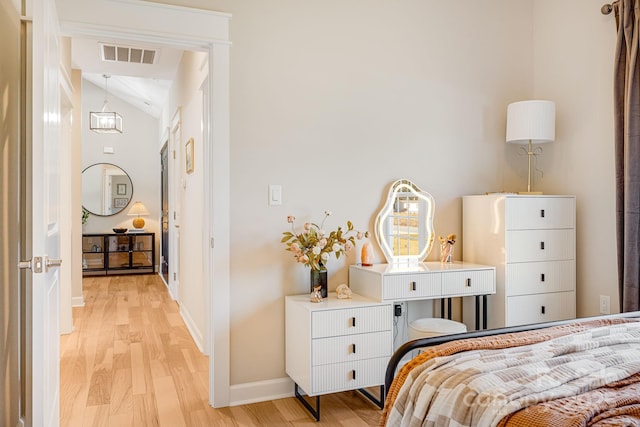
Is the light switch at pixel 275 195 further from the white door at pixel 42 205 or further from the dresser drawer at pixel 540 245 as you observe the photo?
the dresser drawer at pixel 540 245

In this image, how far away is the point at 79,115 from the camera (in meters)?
5.25

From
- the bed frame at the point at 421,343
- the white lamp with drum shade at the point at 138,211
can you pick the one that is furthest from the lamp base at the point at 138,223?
the bed frame at the point at 421,343

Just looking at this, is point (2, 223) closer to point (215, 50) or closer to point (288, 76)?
point (215, 50)

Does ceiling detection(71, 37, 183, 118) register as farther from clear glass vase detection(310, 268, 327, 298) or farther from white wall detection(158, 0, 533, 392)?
clear glass vase detection(310, 268, 327, 298)

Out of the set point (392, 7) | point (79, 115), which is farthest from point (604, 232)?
point (79, 115)

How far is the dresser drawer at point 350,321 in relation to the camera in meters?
2.62

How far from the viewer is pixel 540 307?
3244 mm

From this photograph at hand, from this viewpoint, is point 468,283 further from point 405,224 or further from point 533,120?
point 533,120

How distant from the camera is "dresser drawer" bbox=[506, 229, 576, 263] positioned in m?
3.15

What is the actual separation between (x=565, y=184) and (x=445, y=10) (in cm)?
148

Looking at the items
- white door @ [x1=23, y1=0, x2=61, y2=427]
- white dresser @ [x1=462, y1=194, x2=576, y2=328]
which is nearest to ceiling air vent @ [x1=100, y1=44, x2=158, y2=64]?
white door @ [x1=23, y1=0, x2=61, y2=427]

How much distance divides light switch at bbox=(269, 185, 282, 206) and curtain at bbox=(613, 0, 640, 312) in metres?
2.08

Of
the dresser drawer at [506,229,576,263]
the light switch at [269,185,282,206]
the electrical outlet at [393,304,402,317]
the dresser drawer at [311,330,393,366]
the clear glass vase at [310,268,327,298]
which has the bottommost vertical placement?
the dresser drawer at [311,330,393,366]

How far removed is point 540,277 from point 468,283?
0.55m
